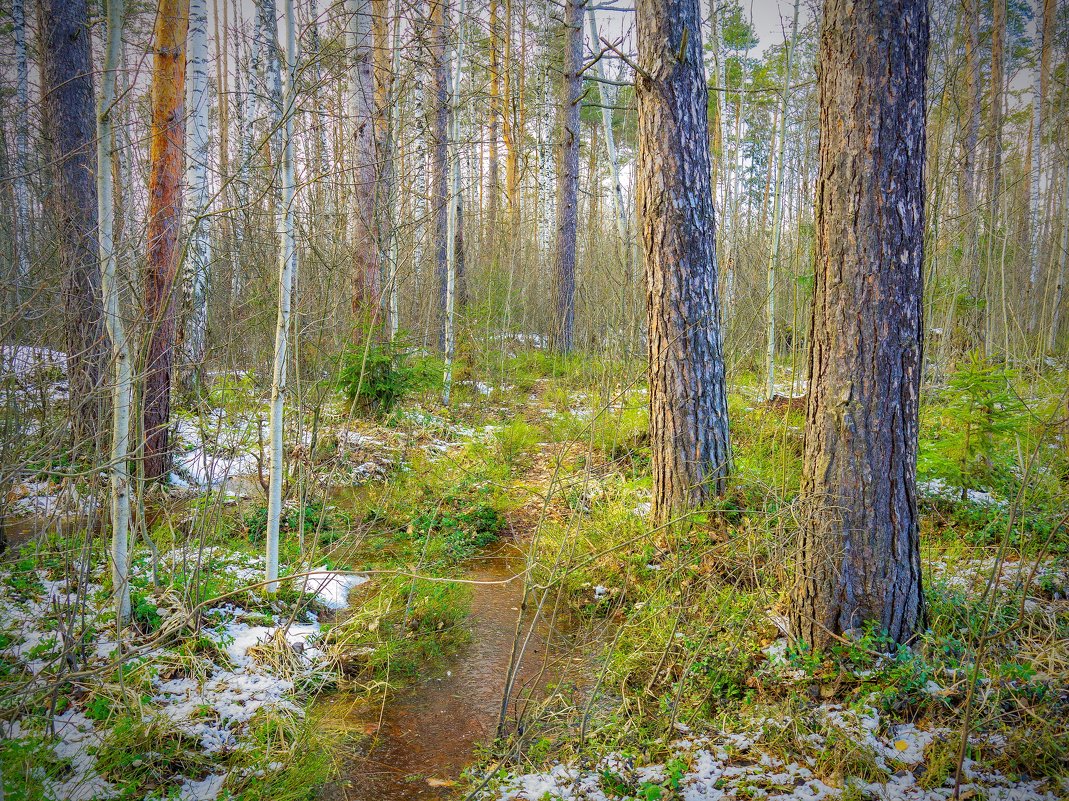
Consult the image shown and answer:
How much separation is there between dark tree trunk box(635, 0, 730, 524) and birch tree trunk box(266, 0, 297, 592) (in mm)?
2367

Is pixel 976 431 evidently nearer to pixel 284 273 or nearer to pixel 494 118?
pixel 284 273

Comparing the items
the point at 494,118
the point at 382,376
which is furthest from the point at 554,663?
the point at 494,118

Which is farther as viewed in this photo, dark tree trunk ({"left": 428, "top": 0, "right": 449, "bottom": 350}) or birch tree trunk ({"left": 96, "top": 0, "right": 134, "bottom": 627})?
dark tree trunk ({"left": 428, "top": 0, "right": 449, "bottom": 350})

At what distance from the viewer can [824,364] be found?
2791mm

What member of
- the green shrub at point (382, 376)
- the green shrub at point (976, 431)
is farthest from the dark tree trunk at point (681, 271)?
the green shrub at point (382, 376)

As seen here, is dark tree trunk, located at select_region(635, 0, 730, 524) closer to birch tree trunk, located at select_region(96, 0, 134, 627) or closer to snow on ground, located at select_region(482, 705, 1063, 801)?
snow on ground, located at select_region(482, 705, 1063, 801)

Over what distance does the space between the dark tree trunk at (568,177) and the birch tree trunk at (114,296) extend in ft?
24.4

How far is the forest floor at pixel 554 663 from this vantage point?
230 cm

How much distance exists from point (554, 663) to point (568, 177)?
8929 mm

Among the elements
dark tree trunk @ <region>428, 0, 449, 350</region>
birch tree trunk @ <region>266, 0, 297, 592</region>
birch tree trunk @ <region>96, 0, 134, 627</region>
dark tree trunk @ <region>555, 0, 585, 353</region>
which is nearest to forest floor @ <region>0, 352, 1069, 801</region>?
birch tree trunk @ <region>96, 0, 134, 627</region>

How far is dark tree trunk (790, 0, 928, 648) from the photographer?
2590mm

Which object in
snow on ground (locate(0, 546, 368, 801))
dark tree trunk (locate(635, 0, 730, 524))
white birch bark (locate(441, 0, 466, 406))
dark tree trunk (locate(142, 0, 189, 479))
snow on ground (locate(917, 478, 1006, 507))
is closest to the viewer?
snow on ground (locate(0, 546, 368, 801))

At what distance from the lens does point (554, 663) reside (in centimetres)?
307

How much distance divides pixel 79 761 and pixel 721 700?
9.11 ft
